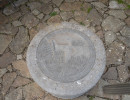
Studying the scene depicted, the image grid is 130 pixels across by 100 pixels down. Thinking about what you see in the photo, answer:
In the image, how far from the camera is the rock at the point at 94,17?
15.1ft

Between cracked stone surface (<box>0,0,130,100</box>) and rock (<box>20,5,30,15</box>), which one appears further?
rock (<box>20,5,30,15</box>)

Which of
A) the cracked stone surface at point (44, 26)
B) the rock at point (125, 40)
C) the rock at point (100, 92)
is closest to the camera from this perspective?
the rock at point (100, 92)

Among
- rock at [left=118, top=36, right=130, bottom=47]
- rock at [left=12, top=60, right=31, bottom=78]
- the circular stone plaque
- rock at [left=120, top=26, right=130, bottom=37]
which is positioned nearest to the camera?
the circular stone plaque

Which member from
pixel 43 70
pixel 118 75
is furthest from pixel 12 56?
pixel 118 75

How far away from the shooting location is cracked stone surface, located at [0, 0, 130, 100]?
12.7 ft

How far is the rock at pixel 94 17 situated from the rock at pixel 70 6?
1.14ft

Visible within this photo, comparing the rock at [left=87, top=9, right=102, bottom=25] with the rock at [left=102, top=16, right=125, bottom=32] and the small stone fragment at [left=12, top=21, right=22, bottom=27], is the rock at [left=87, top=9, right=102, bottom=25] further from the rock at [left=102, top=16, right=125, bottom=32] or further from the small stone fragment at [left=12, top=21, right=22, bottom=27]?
the small stone fragment at [left=12, top=21, right=22, bottom=27]

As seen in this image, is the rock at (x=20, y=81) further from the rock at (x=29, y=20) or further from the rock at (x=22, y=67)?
the rock at (x=29, y=20)

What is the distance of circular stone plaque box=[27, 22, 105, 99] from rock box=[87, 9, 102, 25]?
1.09 meters

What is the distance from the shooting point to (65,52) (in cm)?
333

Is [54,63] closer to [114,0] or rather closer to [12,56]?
[12,56]

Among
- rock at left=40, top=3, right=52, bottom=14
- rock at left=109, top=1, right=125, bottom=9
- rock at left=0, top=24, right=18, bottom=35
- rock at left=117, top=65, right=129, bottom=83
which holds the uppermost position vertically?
rock at left=109, top=1, right=125, bottom=9

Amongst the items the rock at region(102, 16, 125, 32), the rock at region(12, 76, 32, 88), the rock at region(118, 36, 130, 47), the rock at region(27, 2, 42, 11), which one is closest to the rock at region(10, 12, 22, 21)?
the rock at region(27, 2, 42, 11)

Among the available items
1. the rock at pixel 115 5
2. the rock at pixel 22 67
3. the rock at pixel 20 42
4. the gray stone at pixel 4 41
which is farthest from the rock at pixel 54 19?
the rock at pixel 115 5
